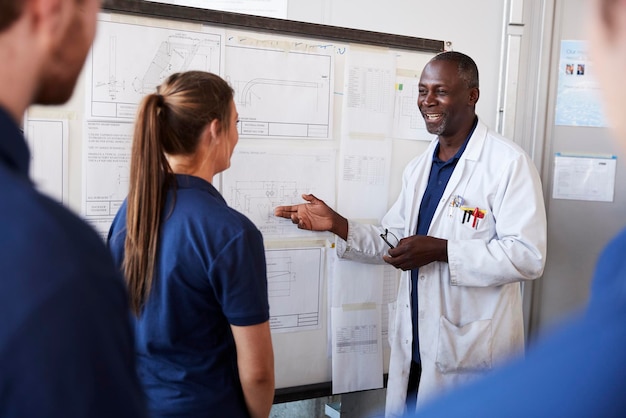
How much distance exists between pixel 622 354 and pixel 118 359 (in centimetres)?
38

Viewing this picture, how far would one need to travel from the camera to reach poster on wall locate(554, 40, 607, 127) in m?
2.78

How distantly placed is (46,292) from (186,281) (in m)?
0.83

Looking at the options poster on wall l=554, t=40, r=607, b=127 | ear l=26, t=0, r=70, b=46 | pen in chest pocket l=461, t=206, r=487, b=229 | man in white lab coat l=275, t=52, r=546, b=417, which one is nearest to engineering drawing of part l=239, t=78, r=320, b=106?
man in white lab coat l=275, t=52, r=546, b=417

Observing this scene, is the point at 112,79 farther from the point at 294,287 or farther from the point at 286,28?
the point at 294,287

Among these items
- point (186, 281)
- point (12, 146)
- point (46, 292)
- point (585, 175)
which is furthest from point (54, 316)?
point (585, 175)

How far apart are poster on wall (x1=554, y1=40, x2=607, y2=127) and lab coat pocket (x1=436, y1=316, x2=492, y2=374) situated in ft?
3.82

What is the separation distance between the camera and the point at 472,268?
6.71 ft

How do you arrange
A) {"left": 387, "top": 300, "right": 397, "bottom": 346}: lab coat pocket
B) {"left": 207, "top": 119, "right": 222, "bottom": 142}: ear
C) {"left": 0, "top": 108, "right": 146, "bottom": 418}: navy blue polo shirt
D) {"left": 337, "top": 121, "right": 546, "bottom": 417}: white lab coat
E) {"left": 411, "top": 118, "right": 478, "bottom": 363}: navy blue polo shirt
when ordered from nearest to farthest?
{"left": 0, "top": 108, "right": 146, "bottom": 418}: navy blue polo shirt < {"left": 207, "top": 119, "right": 222, "bottom": 142}: ear < {"left": 337, "top": 121, "right": 546, "bottom": 417}: white lab coat < {"left": 411, "top": 118, "right": 478, "bottom": 363}: navy blue polo shirt < {"left": 387, "top": 300, "right": 397, "bottom": 346}: lab coat pocket

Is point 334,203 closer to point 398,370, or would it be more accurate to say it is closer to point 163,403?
point 398,370

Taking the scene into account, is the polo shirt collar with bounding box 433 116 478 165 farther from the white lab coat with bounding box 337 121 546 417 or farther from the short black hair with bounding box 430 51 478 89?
the short black hair with bounding box 430 51 478 89

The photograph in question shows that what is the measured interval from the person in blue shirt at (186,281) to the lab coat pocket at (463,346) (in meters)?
0.90

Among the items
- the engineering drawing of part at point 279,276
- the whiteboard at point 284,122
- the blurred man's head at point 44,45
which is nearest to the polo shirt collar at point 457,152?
the whiteboard at point 284,122

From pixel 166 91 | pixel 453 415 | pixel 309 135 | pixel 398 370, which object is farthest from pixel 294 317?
pixel 453 415

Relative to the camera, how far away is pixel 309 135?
219 centimetres
